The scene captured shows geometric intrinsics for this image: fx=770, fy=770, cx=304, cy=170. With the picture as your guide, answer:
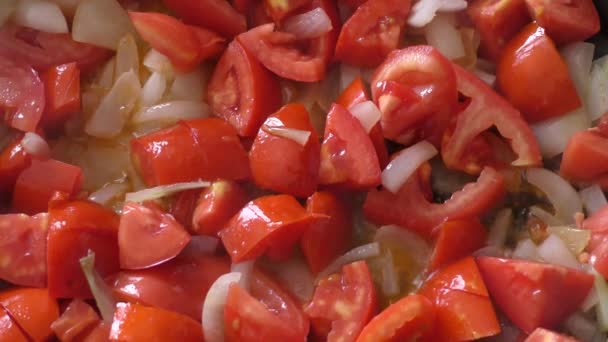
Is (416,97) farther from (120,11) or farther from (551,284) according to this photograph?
(120,11)

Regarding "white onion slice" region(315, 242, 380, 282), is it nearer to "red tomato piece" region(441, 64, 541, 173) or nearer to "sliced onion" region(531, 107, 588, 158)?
"red tomato piece" region(441, 64, 541, 173)

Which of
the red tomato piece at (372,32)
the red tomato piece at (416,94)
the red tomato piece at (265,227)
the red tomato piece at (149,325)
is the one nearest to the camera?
the red tomato piece at (149,325)

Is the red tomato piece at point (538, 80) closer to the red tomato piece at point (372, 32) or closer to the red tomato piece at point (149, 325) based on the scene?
the red tomato piece at point (372, 32)

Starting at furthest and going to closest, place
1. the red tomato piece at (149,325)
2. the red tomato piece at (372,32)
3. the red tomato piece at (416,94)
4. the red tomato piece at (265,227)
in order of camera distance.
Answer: the red tomato piece at (372,32) < the red tomato piece at (416,94) < the red tomato piece at (265,227) < the red tomato piece at (149,325)

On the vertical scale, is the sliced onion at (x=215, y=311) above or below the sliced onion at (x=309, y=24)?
below

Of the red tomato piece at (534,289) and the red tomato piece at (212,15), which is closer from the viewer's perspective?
the red tomato piece at (534,289)

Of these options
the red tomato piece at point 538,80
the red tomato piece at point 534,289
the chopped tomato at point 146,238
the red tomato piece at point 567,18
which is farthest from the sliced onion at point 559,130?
the chopped tomato at point 146,238

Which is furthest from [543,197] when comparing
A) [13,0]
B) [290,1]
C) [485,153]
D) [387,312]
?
[13,0]
